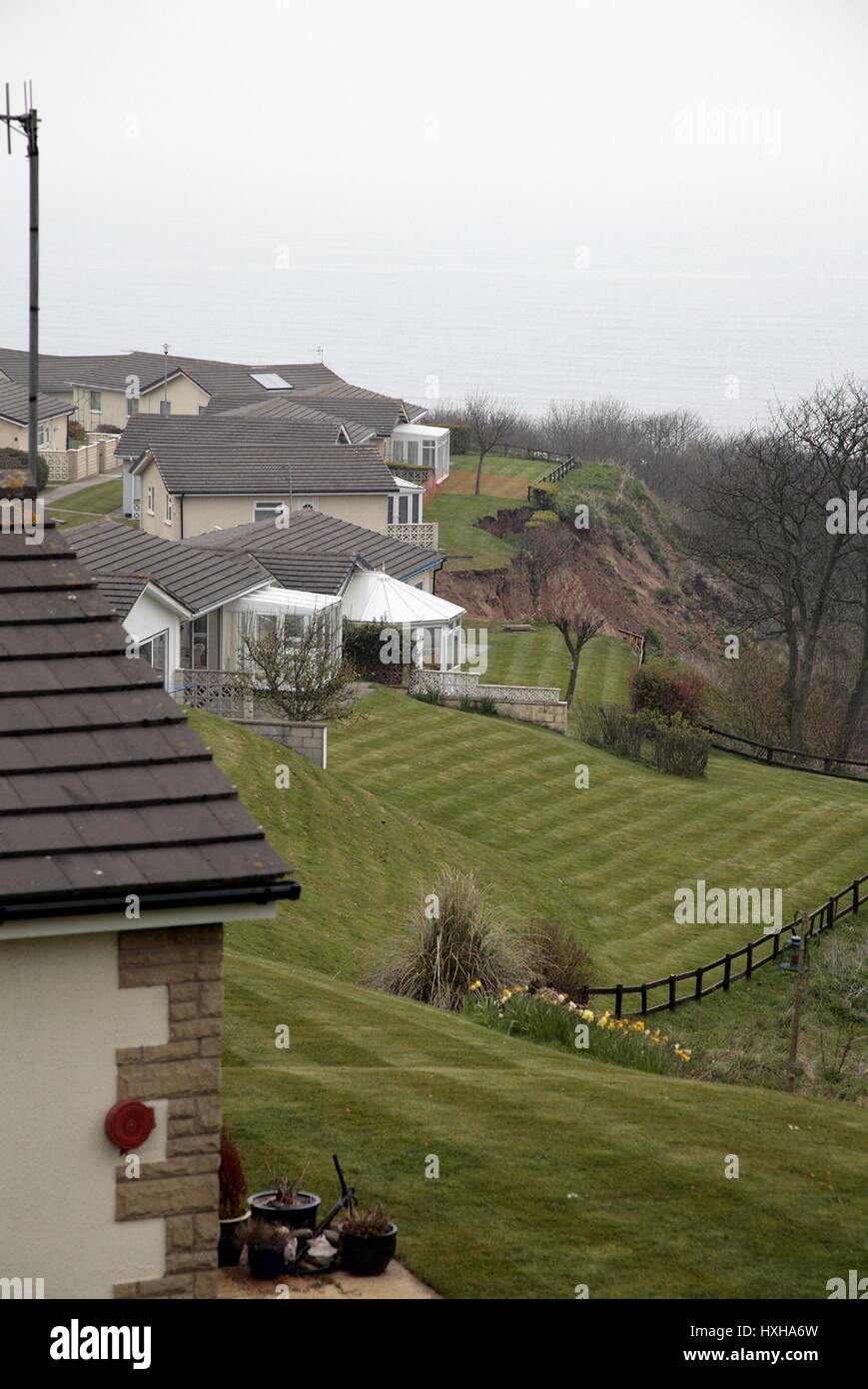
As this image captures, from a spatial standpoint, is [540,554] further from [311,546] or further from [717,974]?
[717,974]

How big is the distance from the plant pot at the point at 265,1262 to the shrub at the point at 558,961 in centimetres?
1181

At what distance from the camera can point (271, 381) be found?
313 ft

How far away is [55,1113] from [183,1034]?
0.74m

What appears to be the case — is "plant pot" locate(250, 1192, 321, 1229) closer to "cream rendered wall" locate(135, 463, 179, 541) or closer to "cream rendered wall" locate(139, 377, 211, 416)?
"cream rendered wall" locate(135, 463, 179, 541)

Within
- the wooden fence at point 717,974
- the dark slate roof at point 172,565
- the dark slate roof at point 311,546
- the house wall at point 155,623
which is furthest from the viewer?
the dark slate roof at point 311,546

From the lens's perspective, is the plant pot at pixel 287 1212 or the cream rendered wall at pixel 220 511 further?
the cream rendered wall at pixel 220 511

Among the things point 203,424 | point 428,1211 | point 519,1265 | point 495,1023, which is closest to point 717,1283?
point 519,1265

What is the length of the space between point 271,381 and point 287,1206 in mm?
88142

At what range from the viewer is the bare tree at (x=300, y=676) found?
36562 mm


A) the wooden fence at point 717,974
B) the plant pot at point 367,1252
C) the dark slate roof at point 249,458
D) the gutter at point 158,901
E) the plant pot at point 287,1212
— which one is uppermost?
the dark slate roof at point 249,458

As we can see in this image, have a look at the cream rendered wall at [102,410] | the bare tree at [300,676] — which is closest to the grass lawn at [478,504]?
the cream rendered wall at [102,410]

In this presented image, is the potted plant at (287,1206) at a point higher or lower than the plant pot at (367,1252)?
higher

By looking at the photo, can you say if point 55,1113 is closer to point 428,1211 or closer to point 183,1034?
point 183,1034

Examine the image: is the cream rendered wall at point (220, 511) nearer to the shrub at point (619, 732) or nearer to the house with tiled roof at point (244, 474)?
the house with tiled roof at point (244, 474)
